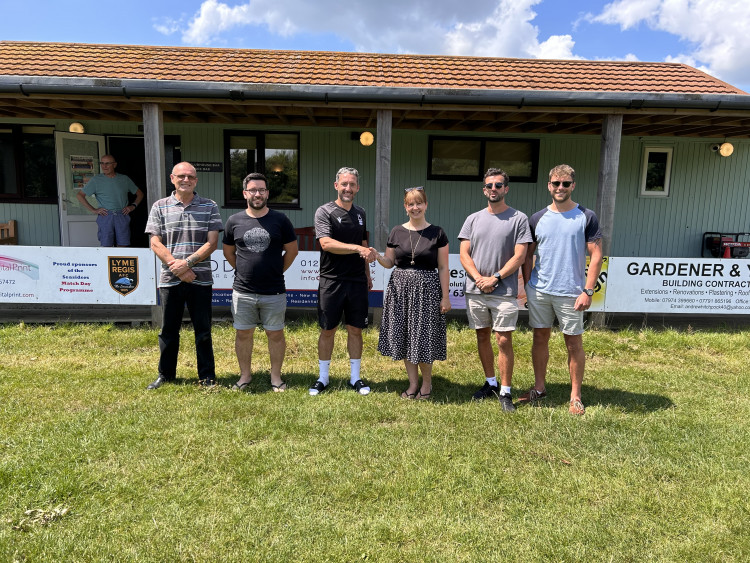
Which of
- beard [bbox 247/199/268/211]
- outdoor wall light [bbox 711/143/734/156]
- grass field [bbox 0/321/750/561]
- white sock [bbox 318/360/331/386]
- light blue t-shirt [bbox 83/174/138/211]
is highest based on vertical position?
outdoor wall light [bbox 711/143/734/156]

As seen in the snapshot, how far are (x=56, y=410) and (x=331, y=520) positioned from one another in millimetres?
2544

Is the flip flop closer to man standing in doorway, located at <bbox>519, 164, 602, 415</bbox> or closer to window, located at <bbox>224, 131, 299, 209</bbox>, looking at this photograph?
man standing in doorway, located at <bbox>519, 164, 602, 415</bbox>

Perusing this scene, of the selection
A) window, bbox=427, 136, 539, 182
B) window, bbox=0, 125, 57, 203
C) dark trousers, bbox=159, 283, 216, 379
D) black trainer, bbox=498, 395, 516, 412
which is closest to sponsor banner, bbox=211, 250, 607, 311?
dark trousers, bbox=159, 283, 216, 379

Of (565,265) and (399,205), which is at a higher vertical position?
(399,205)

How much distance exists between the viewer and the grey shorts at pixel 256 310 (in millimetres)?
4156

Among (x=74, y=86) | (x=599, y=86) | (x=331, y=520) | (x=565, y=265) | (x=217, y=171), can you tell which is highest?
(x=599, y=86)

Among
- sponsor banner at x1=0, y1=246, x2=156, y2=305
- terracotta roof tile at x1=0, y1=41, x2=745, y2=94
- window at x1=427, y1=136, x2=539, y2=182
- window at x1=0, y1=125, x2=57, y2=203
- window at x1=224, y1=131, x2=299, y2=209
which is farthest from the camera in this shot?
window at x1=427, y1=136, x2=539, y2=182

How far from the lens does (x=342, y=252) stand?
3.98 meters

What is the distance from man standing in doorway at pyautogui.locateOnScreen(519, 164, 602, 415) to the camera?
12.5ft

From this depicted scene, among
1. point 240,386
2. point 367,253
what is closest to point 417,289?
point 367,253

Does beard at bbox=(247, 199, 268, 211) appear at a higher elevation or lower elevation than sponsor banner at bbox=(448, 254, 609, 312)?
higher

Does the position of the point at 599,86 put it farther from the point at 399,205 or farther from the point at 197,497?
the point at 197,497

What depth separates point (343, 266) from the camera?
413 centimetres

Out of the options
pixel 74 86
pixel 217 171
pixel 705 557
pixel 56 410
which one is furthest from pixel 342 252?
pixel 217 171
